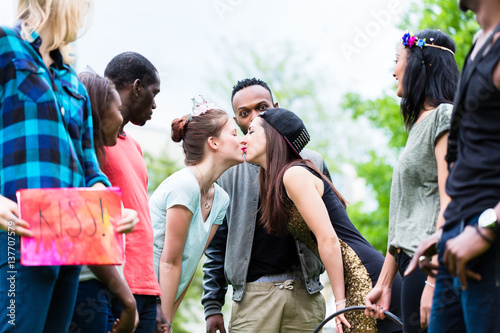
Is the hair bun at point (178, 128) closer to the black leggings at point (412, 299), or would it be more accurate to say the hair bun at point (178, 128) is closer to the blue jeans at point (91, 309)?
the blue jeans at point (91, 309)

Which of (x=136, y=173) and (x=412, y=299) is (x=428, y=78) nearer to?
(x=412, y=299)

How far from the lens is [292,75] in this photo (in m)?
23.0

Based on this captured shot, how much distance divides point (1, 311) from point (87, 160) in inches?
23.9

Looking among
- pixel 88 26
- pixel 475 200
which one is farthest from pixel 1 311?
pixel 475 200

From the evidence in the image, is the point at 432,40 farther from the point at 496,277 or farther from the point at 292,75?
the point at 292,75

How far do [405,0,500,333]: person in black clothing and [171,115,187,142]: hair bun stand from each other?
226 centimetres

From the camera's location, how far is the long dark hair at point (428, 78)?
2740 mm

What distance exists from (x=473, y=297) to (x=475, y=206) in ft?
0.84

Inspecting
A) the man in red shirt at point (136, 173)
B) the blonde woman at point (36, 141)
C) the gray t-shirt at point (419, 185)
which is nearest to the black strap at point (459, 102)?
the gray t-shirt at point (419, 185)

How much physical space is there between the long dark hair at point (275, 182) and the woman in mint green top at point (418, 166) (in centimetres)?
92

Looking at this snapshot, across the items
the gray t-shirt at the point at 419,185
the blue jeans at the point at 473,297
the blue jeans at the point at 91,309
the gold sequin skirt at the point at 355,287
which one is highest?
the gray t-shirt at the point at 419,185

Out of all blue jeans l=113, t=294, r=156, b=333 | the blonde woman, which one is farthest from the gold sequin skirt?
the blonde woman

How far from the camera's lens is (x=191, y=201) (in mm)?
3523

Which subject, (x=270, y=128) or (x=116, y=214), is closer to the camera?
(x=116, y=214)
